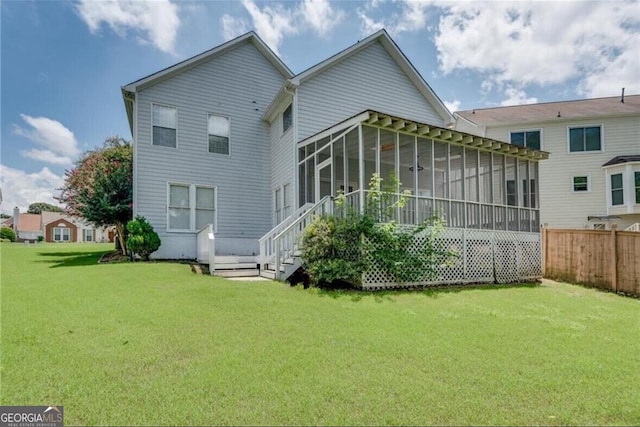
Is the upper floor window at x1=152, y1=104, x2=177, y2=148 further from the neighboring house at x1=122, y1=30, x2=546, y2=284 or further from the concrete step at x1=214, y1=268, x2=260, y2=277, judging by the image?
the concrete step at x1=214, y1=268, x2=260, y2=277

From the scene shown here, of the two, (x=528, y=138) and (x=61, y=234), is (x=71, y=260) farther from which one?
(x=61, y=234)

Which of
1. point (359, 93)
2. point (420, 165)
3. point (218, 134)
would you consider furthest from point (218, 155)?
point (420, 165)

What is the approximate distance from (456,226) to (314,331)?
670 cm

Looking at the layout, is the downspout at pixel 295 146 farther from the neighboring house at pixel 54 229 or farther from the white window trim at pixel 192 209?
the neighboring house at pixel 54 229

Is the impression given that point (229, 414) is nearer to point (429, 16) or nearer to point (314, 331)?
point (314, 331)

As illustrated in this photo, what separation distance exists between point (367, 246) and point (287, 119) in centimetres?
692

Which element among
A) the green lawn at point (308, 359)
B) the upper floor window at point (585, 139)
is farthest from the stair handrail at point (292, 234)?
the upper floor window at point (585, 139)

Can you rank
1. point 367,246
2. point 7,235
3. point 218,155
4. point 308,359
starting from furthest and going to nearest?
1. point 7,235
2. point 218,155
3. point 367,246
4. point 308,359

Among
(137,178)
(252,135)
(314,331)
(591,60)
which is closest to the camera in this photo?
(314,331)

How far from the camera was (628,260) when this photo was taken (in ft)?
29.5

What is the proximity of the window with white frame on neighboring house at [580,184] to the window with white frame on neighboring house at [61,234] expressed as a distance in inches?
2273

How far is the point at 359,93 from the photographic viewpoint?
13039 millimetres

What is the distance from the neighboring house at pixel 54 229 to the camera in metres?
46.2

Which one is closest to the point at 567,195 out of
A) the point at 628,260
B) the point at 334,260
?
the point at 628,260
